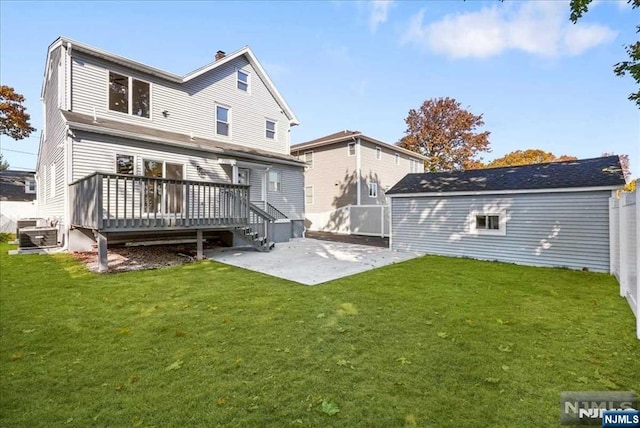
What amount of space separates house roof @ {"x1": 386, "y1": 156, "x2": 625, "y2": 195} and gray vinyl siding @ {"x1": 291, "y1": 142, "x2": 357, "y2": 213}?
8.87 m

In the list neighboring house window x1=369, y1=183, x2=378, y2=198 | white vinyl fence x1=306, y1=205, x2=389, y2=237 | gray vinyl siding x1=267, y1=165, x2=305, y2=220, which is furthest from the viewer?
neighboring house window x1=369, y1=183, x2=378, y2=198

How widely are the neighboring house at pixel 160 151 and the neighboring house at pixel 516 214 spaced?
6.04m

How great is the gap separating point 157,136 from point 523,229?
1291 cm

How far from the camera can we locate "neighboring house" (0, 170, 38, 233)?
1869 centimetres

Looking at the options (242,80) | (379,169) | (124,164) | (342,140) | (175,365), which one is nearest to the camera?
(175,365)

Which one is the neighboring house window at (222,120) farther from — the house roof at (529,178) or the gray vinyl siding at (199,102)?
the house roof at (529,178)

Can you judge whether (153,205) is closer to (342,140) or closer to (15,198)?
(342,140)

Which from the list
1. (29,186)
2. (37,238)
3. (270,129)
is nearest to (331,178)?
(270,129)

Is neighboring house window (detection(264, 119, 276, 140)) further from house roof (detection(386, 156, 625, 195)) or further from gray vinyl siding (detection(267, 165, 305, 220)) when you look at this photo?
house roof (detection(386, 156, 625, 195))

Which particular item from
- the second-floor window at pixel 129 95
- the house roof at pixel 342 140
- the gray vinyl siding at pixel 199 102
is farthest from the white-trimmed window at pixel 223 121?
the house roof at pixel 342 140

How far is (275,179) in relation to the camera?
15938 millimetres

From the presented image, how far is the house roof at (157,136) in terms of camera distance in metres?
9.90

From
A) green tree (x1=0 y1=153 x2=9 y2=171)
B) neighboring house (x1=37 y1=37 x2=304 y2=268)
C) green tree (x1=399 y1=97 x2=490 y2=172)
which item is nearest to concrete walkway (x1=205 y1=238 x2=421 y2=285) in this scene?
neighboring house (x1=37 y1=37 x2=304 y2=268)

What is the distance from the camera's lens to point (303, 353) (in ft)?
11.5
